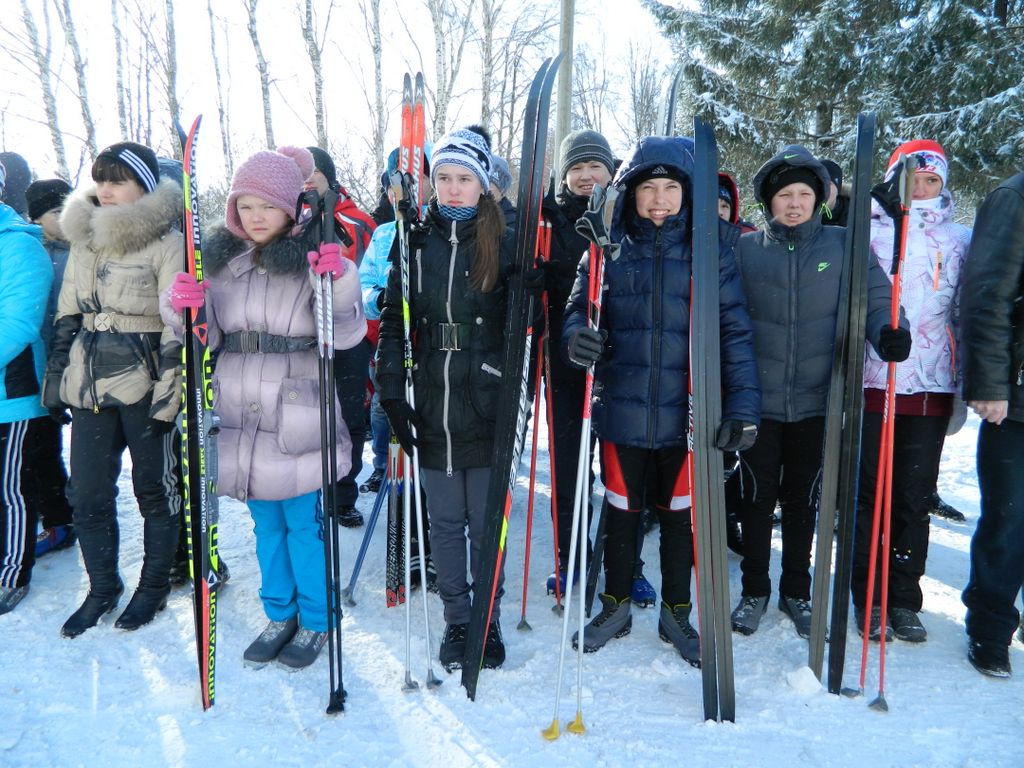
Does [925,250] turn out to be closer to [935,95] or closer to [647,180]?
[647,180]

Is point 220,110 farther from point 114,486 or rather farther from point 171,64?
point 114,486

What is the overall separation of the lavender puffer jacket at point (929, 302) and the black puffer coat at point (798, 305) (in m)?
0.26

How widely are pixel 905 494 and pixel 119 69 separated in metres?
14.6

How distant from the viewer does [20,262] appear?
276 cm

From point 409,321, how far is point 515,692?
1.50 m

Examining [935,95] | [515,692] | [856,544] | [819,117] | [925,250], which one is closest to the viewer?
[515,692]

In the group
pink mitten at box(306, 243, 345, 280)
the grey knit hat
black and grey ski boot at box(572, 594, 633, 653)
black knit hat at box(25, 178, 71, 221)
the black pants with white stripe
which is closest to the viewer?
pink mitten at box(306, 243, 345, 280)

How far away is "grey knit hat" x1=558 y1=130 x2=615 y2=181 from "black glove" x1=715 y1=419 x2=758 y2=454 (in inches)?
61.7

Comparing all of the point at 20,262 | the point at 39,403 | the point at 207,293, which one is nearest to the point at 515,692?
the point at 207,293

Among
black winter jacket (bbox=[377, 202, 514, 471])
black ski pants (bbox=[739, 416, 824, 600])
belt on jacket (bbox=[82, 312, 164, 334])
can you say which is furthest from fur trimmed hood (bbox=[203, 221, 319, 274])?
black ski pants (bbox=[739, 416, 824, 600])

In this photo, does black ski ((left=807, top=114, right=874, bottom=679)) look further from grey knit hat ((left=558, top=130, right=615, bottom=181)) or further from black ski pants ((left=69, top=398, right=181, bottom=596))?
black ski pants ((left=69, top=398, right=181, bottom=596))

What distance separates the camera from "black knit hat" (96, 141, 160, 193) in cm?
264

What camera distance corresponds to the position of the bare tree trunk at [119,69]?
11.5 m

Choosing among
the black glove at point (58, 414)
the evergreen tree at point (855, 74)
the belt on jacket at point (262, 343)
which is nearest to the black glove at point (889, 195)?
the belt on jacket at point (262, 343)
